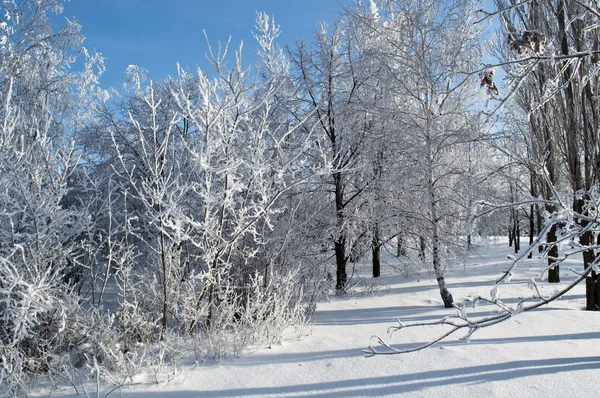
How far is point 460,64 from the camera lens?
6680 millimetres

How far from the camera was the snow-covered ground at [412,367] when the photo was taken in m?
3.36

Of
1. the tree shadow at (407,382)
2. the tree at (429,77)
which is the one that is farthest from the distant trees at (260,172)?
the tree shadow at (407,382)

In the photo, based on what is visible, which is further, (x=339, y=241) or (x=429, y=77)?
(x=339, y=241)

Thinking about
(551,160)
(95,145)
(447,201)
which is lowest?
(447,201)

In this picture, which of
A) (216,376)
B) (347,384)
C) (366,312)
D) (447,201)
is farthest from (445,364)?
(447,201)

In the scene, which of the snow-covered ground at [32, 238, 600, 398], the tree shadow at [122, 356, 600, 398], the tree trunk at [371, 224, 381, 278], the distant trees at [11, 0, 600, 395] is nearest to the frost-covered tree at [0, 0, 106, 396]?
the distant trees at [11, 0, 600, 395]

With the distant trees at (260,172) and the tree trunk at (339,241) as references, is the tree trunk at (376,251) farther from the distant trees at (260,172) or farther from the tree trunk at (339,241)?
the tree trunk at (339,241)

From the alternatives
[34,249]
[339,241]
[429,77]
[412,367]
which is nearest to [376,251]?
[339,241]

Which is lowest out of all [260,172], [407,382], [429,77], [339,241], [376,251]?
[407,382]

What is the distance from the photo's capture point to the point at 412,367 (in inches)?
151

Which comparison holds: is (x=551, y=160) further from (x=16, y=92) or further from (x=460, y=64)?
(x=16, y=92)

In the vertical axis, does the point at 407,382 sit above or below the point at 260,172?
below

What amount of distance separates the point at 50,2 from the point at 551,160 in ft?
45.6

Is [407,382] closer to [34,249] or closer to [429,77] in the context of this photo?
[34,249]
